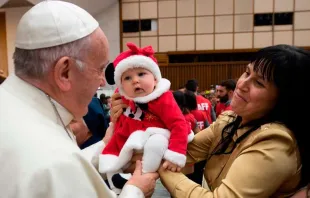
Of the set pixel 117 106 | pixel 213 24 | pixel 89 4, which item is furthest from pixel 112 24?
pixel 117 106

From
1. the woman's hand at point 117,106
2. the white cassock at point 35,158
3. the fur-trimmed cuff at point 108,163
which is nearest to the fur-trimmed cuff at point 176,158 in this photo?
the fur-trimmed cuff at point 108,163

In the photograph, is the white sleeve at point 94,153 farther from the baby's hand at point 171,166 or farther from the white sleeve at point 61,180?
the white sleeve at point 61,180

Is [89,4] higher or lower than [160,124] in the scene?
higher

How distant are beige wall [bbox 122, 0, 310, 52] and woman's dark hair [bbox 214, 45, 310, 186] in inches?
422

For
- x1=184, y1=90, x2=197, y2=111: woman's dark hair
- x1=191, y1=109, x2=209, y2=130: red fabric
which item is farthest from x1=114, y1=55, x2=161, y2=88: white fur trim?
x1=191, y1=109, x2=209, y2=130: red fabric

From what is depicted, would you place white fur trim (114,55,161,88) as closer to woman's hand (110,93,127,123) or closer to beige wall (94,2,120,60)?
woman's hand (110,93,127,123)

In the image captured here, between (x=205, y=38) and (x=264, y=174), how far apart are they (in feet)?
35.9

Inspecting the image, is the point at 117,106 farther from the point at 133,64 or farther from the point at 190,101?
the point at 190,101

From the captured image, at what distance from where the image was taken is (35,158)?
0.73m

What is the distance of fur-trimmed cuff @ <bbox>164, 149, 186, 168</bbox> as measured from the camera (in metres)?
1.38

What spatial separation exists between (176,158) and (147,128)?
0.85 feet

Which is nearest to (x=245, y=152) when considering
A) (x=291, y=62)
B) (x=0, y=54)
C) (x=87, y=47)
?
(x=291, y=62)

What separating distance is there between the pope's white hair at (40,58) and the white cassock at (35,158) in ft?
0.26

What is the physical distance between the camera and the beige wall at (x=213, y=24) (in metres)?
10.9
